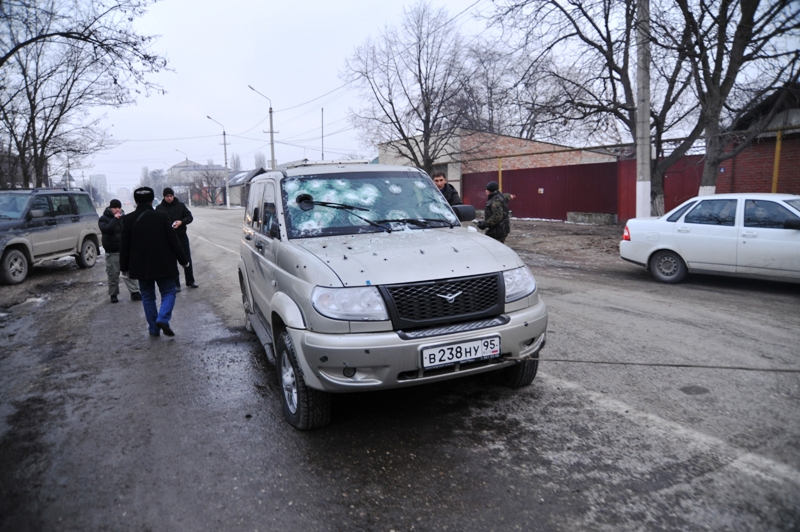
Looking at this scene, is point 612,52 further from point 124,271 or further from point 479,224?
point 124,271

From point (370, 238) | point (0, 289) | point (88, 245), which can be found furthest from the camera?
point (88, 245)

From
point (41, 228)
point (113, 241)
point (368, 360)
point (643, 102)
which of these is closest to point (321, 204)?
point (368, 360)

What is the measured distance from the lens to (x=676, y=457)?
10.2 feet

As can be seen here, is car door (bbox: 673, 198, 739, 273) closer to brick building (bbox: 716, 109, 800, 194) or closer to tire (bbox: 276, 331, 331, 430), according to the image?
brick building (bbox: 716, 109, 800, 194)

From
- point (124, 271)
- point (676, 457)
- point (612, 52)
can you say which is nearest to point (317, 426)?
point (676, 457)

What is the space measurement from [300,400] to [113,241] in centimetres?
649

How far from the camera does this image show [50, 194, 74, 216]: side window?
11.9 m

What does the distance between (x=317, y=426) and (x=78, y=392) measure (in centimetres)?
248

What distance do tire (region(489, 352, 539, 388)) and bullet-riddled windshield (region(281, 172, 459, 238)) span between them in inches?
54.2

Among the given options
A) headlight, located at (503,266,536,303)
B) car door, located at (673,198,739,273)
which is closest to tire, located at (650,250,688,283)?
car door, located at (673,198,739,273)

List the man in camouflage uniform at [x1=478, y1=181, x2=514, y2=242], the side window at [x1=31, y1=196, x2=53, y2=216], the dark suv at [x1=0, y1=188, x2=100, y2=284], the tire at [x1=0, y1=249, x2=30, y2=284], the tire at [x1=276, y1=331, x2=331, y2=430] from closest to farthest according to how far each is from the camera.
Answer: the tire at [x1=276, y1=331, x2=331, y2=430]
the man in camouflage uniform at [x1=478, y1=181, x2=514, y2=242]
the tire at [x1=0, y1=249, x2=30, y2=284]
the dark suv at [x1=0, y1=188, x2=100, y2=284]
the side window at [x1=31, y1=196, x2=53, y2=216]

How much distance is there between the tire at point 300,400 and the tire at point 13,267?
31.6 feet

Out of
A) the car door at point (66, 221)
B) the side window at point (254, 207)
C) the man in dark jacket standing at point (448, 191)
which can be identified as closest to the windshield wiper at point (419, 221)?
the side window at point (254, 207)

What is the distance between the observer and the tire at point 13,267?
10.5 m
